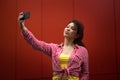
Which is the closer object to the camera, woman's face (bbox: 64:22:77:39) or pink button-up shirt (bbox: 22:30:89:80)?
pink button-up shirt (bbox: 22:30:89:80)

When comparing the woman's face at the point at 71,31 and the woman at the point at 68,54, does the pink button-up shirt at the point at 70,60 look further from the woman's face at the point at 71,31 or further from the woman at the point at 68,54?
the woman's face at the point at 71,31

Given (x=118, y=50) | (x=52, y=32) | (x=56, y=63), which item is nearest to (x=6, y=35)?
(x=52, y=32)

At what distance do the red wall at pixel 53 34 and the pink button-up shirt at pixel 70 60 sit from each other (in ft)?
2.46

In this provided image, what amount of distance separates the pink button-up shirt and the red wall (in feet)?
2.46

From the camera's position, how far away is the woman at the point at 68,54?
2.40 metres

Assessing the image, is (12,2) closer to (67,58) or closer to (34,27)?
Result: (34,27)

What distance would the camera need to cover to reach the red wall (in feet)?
10.5

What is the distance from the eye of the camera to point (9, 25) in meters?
3.22

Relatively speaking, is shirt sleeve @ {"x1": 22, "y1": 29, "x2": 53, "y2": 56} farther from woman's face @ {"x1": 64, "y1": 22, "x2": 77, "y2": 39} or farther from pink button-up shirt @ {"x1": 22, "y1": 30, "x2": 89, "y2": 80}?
woman's face @ {"x1": 64, "y1": 22, "x2": 77, "y2": 39}

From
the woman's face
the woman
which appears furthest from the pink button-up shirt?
the woman's face

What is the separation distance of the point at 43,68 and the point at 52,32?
0.52 meters

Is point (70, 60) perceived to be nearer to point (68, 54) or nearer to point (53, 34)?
point (68, 54)

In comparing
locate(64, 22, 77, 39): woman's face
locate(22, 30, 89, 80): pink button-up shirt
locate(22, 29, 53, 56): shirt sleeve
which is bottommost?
locate(22, 30, 89, 80): pink button-up shirt

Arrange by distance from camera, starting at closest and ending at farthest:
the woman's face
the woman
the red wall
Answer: the woman, the woman's face, the red wall
